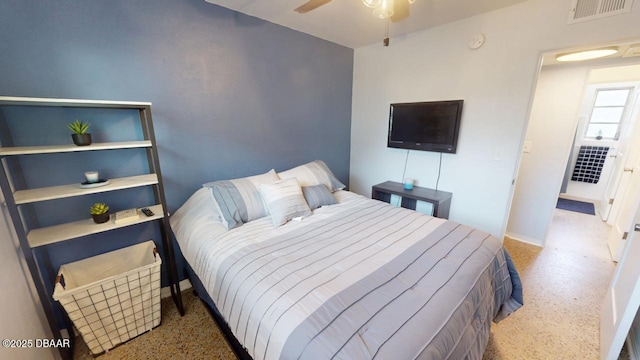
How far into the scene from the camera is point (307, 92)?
110 inches

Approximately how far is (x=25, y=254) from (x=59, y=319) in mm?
710

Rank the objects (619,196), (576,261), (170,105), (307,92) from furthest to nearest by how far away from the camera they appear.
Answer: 1. (619,196)
2. (307,92)
3. (576,261)
4. (170,105)

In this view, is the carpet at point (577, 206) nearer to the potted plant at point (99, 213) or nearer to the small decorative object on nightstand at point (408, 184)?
the small decorative object on nightstand at point (408, 184)

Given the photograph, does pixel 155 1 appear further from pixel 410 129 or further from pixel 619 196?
pixel 619 196

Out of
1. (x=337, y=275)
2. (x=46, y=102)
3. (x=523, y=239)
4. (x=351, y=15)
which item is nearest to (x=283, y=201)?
(x=337, y=275)

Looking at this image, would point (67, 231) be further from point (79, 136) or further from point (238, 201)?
point (238, 201)

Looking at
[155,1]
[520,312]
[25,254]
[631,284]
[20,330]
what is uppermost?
[155,1]

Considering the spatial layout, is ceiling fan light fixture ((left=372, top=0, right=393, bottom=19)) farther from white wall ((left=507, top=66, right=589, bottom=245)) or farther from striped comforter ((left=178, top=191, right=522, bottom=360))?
white wall ((left=507, top=66, right=589, bottom=245))

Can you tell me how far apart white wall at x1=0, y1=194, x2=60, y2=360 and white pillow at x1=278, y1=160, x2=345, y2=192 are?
1701mm

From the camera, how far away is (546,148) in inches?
111

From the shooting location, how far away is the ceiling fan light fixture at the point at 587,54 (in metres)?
2.16

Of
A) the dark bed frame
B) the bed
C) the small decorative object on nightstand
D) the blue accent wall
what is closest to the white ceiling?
the blue accent wall

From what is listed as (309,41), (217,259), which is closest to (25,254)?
(217,259)

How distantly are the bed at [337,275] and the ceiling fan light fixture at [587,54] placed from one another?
2.17 meters
